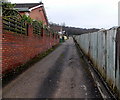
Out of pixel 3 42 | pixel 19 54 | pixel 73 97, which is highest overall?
pixel 3 42

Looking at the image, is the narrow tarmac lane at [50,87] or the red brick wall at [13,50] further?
the red brick wall at [13,50]

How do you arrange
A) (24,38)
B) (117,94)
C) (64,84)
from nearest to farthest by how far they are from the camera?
(117,94), (64,84), (24,38)

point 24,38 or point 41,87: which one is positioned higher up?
point 24,38

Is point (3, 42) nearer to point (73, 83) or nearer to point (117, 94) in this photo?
point (73, 83)

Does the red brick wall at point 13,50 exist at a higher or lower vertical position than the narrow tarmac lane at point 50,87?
higher

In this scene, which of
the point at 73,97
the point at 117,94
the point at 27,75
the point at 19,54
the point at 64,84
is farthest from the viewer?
the point at 19,54

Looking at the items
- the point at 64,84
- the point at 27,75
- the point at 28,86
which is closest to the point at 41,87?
the point at 28,86

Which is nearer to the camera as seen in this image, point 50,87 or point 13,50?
point 50,87

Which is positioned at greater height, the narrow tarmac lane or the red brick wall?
the red brick wall

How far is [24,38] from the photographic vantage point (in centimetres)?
1038

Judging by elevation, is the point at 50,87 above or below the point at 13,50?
below

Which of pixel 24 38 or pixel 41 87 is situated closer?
pixel 41 87

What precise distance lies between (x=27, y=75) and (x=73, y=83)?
7.30 feet

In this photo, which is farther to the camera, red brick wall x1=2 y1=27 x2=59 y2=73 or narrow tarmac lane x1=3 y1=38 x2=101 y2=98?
red brick wall x1=2 y1=27 x2=59 y2=73
